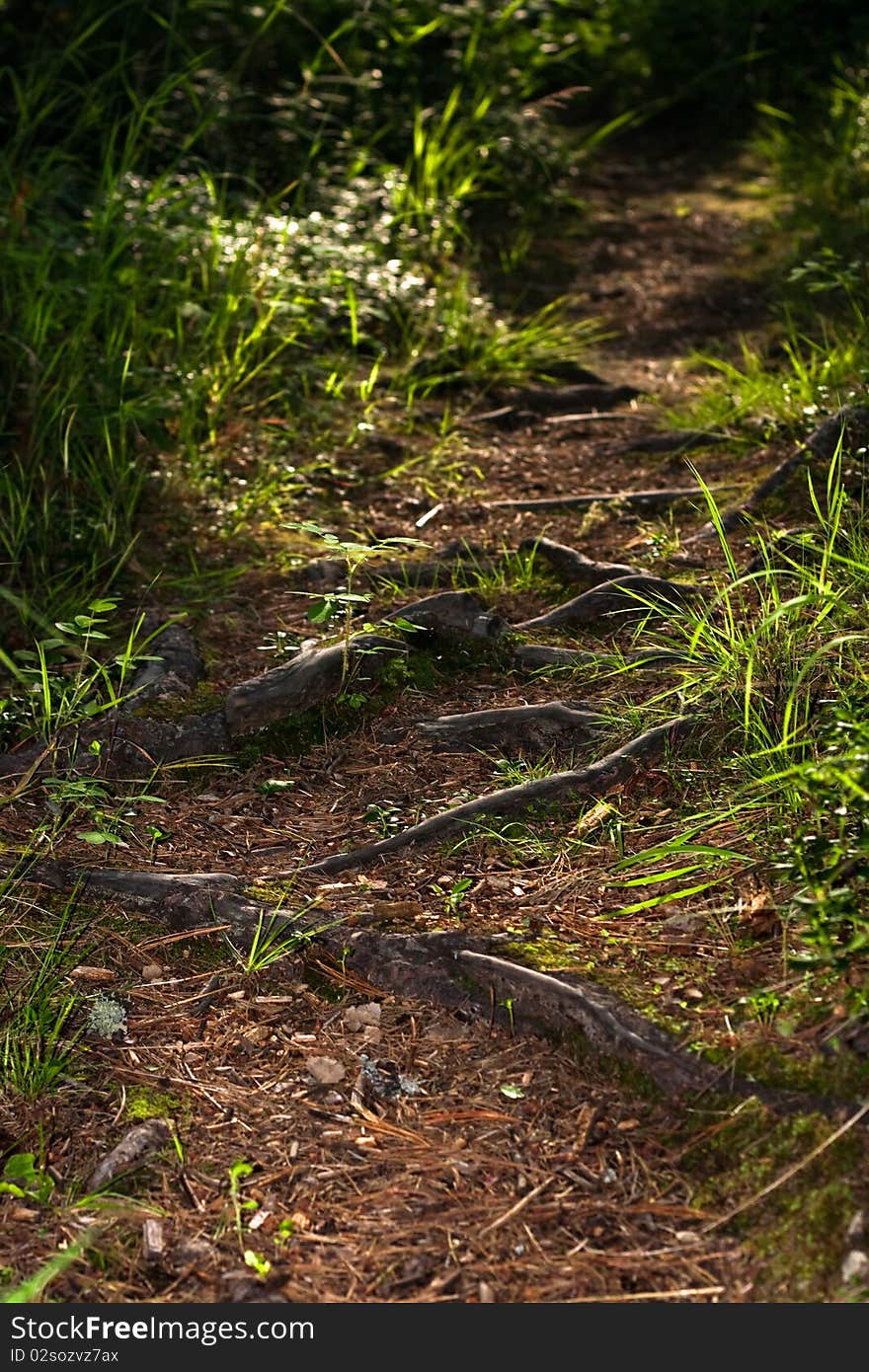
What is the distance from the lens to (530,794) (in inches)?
120

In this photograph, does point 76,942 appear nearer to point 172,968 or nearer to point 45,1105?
point 172,968

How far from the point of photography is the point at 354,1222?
2258 mm

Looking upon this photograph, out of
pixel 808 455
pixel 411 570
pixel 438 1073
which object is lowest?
pixel 438 1073

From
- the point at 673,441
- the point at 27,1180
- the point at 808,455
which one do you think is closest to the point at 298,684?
the point at 27,1180

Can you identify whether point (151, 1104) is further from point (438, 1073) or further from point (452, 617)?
point (452, 617)

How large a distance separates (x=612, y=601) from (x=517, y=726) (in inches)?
23.9

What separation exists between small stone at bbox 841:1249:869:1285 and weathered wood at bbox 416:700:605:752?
1.41 metres

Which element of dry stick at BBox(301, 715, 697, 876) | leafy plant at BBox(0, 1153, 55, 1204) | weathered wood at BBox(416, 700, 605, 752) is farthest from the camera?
weathered wood at BBox(416, 700, 605, 752)

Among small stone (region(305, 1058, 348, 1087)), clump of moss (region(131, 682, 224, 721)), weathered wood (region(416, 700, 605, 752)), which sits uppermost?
weathered wood (region(416, 700, 605, 752))

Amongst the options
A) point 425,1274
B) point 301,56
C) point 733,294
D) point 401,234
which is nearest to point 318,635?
point 425,1274

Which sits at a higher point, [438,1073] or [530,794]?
[530,794]

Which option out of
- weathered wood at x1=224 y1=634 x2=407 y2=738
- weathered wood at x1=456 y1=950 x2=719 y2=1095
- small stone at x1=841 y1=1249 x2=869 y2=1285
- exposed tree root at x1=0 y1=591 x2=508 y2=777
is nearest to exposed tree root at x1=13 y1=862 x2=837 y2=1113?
weathered wood at x1=456 y1=950 x2=719 y2=1095

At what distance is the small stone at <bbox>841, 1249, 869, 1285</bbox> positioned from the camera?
2.04 m

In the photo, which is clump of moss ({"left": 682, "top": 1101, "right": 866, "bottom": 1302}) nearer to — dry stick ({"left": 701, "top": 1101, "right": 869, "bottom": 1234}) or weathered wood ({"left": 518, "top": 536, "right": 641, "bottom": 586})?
dry stick ({"left": 701, "top": 1101, "right": 869, "bottom": 1234})
